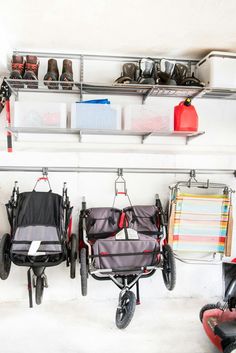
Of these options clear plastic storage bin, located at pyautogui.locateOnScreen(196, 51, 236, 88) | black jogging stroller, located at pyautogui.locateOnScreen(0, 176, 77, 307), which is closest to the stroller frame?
black jogging stroller, located at pyautogui.locateOnScreen(0, 176, 77, 307)

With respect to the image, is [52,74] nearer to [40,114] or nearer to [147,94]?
[40,114]

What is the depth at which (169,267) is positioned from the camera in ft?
7.49

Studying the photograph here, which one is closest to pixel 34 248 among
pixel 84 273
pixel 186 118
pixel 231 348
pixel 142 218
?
pixel 84 273

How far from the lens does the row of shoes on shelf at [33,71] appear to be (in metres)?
2.28

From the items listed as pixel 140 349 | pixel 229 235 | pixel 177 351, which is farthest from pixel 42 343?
pixel 229 235

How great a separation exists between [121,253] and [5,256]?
89 cm

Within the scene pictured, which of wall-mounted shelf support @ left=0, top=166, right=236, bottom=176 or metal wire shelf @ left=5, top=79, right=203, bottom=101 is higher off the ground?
metal wire shelf @ left=5, top=79, right=203, bottom=101

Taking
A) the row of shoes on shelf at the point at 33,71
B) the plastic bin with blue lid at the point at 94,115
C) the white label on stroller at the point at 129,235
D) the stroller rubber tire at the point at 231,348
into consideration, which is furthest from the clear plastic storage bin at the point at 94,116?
the stroller rubber tire at the point at 231,348

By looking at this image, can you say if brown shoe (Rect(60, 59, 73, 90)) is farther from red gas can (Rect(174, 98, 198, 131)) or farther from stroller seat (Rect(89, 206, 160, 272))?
stroller seat (Rect(89, 206, 160, 272))

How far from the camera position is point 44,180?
2.62 m

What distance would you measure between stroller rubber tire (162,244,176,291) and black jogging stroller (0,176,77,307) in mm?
719

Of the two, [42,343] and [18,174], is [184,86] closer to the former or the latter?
[18,174]

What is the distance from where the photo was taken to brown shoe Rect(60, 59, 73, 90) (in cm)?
233

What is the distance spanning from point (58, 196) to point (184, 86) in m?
1.38
